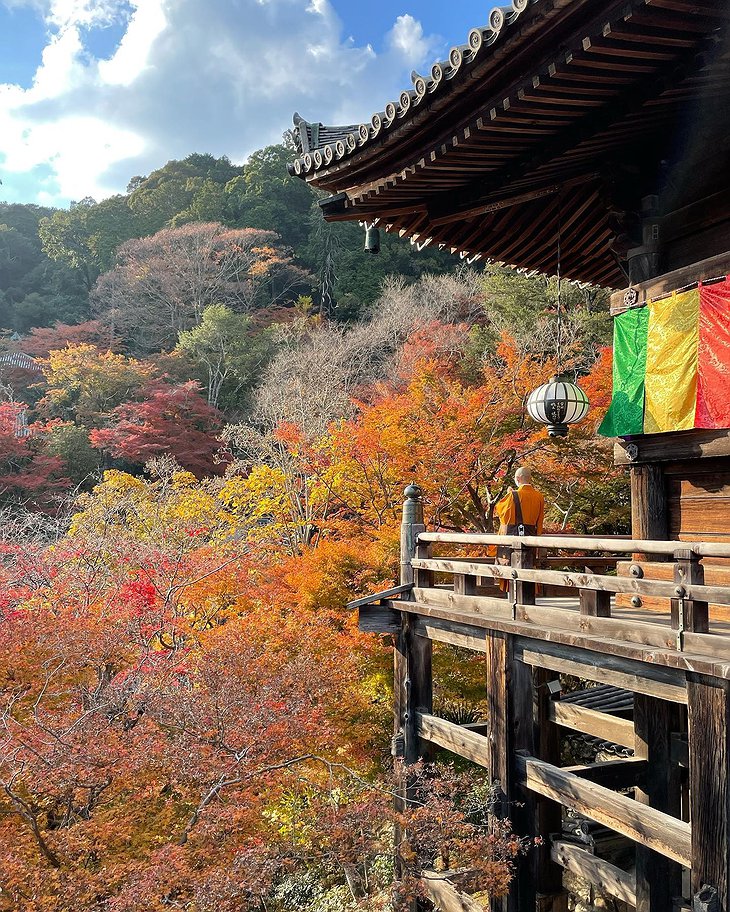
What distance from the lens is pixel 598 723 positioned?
5781mm

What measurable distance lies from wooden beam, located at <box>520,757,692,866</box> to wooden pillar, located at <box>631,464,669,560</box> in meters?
1.79

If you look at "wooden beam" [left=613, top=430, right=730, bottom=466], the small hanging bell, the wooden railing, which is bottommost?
the wooden railing

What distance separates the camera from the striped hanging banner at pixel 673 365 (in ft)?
15.7

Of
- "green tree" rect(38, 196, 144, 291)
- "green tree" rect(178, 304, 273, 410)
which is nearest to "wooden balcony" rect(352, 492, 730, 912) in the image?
"green tree" rect(178, 304, 273, 410)

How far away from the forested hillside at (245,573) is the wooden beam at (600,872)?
844mm

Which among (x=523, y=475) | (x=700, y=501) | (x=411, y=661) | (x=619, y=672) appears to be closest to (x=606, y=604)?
(x=619, y=672)

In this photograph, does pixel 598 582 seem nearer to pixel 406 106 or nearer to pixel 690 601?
pixel 690 601

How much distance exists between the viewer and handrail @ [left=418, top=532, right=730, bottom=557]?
3439 millimetres

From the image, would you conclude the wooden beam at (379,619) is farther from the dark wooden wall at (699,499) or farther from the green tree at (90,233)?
the green tree at (90,233)

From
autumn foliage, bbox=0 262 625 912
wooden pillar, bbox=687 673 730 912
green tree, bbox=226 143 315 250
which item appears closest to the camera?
wooden pillar, bbox=687 673 730 912

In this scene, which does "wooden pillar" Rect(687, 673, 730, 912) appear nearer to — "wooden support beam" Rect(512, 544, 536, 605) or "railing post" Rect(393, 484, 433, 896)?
"wooden support beam" Rect(512, 544, 536, 605)

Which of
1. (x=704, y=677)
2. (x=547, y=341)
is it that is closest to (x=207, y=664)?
(x=704, y=677)

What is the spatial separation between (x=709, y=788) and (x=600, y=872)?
2.37m

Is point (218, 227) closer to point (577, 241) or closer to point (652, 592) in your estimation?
point (577, 241)
